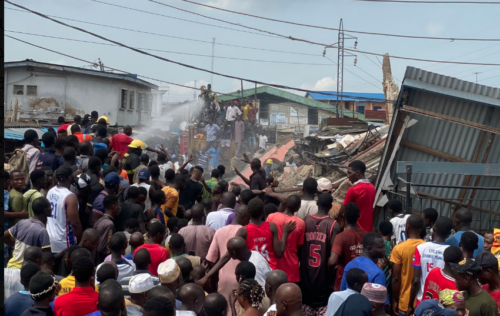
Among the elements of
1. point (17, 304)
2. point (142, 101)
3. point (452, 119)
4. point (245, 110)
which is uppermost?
point (142, 101)

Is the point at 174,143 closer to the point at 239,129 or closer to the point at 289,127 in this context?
the point at 239,129

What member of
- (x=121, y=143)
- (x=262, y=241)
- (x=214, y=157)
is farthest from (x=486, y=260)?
(x=214, y=157)

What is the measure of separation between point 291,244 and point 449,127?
222 inches

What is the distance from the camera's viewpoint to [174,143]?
24.7m

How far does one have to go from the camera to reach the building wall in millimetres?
23188

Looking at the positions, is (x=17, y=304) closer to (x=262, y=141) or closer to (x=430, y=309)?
(x=430, y=309)

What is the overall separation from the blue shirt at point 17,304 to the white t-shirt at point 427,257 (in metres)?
3.93

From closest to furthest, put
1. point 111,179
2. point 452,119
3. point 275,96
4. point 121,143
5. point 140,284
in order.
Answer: point 140,284 < point 111,179 < point 452,119 < point 121,143 < point 275,96

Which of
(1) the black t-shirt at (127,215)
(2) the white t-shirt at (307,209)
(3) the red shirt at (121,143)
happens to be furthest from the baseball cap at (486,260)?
(3) the red shirt at (121,143)

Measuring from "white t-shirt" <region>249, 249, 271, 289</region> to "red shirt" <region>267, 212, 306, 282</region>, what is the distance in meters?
0.73

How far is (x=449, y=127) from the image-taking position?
427 inches

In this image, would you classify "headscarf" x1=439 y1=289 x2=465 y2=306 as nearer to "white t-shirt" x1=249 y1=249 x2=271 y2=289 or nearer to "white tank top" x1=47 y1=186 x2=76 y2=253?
"white t-shirt" x1=249 y1=249 x2=271 y2=289

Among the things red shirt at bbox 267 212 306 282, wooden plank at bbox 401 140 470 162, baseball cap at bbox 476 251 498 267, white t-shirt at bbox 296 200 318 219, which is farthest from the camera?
wooden plank at bbox 401 140 470 162

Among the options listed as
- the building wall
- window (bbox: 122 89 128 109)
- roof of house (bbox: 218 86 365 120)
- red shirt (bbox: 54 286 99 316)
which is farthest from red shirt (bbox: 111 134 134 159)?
roof of house (bbox: 218 86 365 120)
